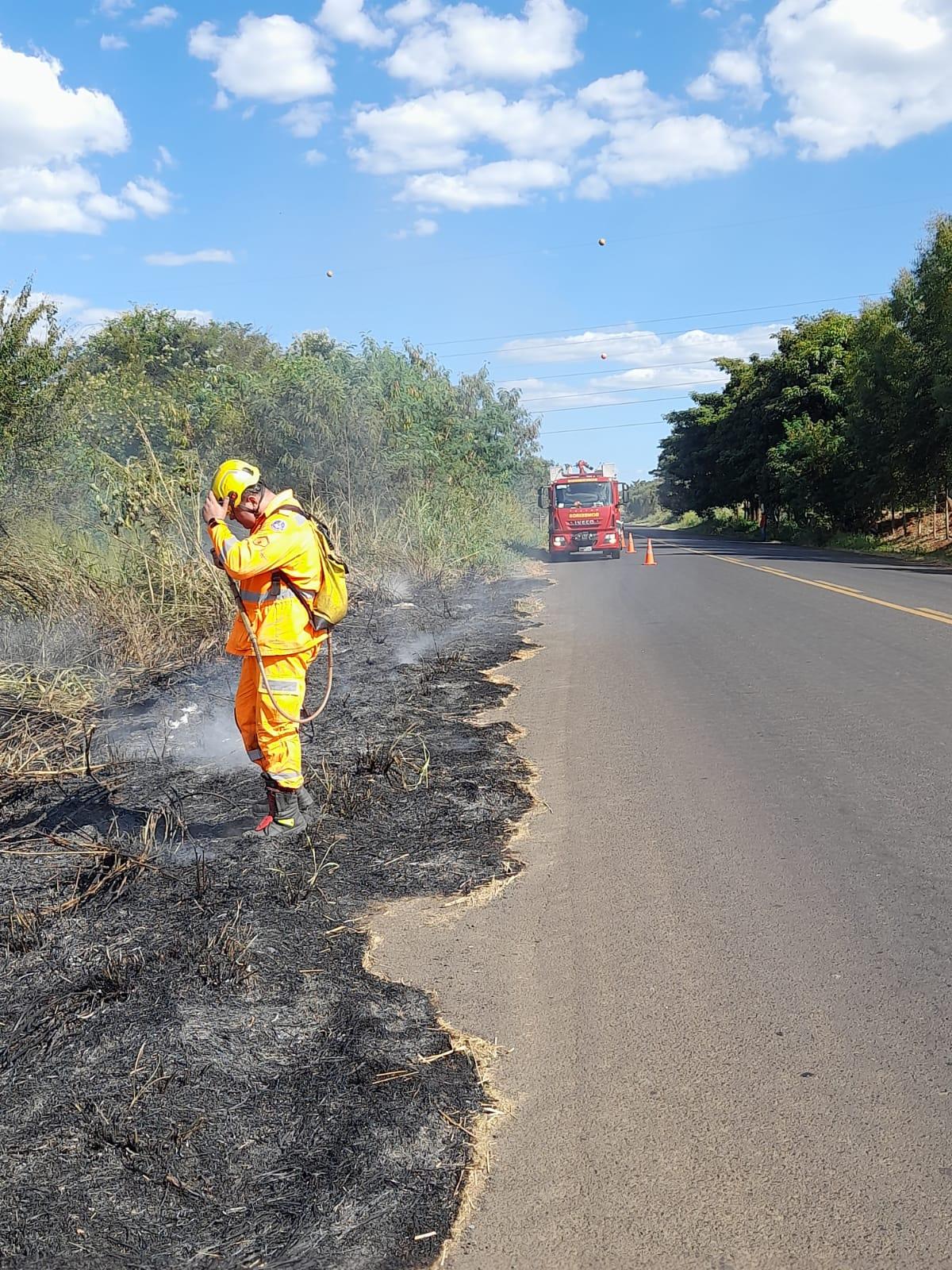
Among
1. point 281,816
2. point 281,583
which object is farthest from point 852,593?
point 281,816

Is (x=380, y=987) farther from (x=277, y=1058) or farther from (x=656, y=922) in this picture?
(x=656, y=922)

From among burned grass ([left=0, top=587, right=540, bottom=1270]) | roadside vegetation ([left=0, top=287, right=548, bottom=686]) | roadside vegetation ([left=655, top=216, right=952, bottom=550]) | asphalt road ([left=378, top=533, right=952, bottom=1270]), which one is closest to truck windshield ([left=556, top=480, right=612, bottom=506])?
roadside vegetation ([left=0, top=287, right=548, bottom=686])

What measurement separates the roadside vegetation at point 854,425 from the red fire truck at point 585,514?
8103 mm

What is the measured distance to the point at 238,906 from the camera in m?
4.13

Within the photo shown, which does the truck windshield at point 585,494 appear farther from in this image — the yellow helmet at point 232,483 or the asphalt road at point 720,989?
the yellow helmet at point 232,483

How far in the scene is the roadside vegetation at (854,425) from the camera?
29172mm

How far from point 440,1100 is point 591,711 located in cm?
529

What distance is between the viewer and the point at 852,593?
53.3 feet

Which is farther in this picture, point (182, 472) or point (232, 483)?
point (182, 472)

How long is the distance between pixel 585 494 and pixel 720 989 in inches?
1145

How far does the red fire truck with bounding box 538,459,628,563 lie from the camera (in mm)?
31703

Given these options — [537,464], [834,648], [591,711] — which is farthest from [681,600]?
[537,464]

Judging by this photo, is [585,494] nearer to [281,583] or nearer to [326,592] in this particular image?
[326,592]

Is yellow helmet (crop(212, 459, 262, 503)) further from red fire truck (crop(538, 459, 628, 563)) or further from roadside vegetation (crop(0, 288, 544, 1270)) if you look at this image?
red fire truck (crop(538, 459, 628, 563))
